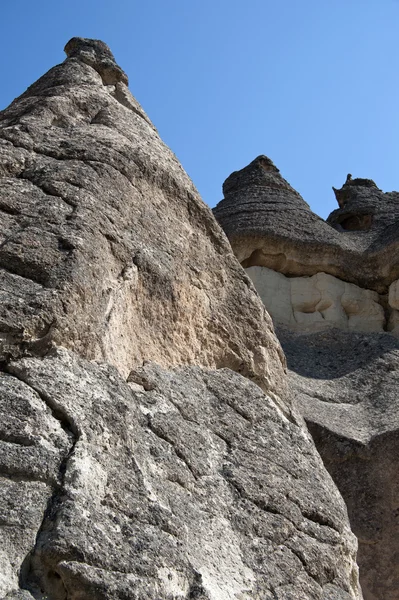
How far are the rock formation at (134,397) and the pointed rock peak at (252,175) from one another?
27.8 feet

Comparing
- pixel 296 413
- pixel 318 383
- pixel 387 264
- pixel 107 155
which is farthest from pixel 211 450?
pixel 387 264

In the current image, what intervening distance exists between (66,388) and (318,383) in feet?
22.8

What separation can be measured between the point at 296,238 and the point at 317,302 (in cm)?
110

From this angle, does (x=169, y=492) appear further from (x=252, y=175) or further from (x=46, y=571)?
(x=252, y=175)

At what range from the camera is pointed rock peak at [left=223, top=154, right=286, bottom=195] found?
15.3m

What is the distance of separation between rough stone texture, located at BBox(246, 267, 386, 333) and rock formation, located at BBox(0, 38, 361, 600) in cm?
641

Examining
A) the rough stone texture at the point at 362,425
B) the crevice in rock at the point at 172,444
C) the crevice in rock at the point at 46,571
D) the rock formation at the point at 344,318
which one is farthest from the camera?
the rock formation at the point at 344,318

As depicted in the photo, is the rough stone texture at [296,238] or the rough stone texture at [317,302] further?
the rough stone texture at [296,238]

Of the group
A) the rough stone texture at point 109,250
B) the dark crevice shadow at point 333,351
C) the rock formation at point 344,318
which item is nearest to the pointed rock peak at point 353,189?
the rock formation at point 344,318

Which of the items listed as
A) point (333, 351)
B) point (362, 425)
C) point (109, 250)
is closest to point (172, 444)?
point (109, 250)

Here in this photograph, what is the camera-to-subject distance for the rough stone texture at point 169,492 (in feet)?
11.3

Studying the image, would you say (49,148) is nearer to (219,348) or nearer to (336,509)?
(219,348)

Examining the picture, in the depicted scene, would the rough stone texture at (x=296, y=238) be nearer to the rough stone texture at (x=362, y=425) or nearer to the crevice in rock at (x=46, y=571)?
the rough stone texture at (x=362, y=425)

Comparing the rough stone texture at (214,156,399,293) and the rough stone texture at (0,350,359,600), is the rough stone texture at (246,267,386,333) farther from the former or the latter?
the rough stone texture at (0,350,359,600)
